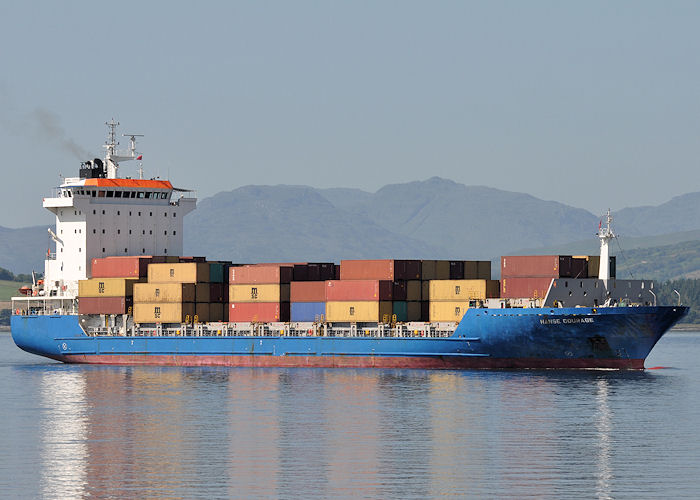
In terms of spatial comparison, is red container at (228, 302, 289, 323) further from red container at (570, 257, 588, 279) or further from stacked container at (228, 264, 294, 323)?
red container at (570, 257, 588, 279)

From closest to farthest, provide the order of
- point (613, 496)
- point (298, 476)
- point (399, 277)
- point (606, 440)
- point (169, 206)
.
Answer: point (613, 496) < point (298, 476) < point (606, 440) < point (399, 277) < point (169, 206)

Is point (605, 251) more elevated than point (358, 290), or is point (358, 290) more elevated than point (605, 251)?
point (605, 251)

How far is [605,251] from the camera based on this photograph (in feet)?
220

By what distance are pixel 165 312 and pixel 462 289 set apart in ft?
60.6

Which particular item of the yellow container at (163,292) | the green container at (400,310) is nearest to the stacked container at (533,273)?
the green container at (400,310)

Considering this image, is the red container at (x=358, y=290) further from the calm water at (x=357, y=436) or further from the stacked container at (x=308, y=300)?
the calm water at (x=357, y=436)

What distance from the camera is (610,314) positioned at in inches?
2598

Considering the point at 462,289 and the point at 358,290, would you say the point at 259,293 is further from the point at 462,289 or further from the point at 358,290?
the point at 462,289

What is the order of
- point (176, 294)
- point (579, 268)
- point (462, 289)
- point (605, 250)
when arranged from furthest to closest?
point (176, 294), point (462, 289), point (579, 268), point (605, 250)

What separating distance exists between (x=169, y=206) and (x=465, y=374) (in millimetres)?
27849

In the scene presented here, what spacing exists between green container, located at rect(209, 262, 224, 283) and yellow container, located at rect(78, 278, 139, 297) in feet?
16.3

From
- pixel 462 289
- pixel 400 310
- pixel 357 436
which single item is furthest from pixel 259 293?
pixel 357 436

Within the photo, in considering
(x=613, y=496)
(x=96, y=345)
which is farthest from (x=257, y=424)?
(x=96, y=345)

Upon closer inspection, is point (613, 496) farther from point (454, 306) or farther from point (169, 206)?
point (169, 206)
